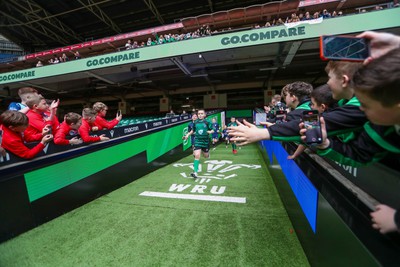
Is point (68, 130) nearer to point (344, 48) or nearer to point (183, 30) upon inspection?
point (344, 48)

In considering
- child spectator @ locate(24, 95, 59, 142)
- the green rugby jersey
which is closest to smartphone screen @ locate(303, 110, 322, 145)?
child spectator @ locate(24, 95, 59, 142)

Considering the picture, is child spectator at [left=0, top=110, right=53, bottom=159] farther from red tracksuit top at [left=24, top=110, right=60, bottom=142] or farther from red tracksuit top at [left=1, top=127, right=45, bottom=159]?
red tracksuit top at [left=24, top=110, right=60, bottom=142]

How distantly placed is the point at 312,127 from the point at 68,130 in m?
3.87

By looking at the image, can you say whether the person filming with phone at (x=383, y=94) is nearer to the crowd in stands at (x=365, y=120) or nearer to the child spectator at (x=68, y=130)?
the crowd in stands at (x=365, y=120)

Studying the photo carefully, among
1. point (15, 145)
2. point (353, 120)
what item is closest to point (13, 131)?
point (15, 145)

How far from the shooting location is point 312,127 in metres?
1.30

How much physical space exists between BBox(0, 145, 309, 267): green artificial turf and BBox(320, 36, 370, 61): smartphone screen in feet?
6.86

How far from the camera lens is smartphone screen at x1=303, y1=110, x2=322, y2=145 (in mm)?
1265

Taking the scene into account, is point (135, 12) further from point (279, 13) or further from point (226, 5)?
point (279, 13)

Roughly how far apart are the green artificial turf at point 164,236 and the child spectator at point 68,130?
1.21m

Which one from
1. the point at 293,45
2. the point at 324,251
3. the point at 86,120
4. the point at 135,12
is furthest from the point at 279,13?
the point at 324,251

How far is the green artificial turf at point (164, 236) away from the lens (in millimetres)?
2125

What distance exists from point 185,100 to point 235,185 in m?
20.6

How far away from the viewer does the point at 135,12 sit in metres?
18.1
